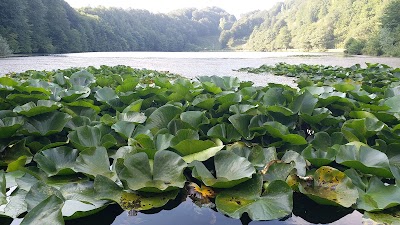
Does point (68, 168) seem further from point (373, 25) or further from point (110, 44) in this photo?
point (110, 44)

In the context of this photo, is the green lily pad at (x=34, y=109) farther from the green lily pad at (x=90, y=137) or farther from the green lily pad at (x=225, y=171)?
the green lily pad at (x=225, y=171)

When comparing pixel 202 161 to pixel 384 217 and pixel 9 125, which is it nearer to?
pixel 384 217

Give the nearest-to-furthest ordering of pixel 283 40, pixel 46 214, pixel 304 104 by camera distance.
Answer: pixel 46 214 → pixel 304 104 → pixel 283 40

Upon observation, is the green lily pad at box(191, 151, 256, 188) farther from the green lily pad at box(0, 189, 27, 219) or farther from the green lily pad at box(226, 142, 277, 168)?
the green lily pad at box(0, 189, 27, 219)

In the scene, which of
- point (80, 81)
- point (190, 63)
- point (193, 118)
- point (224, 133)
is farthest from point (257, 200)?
point (190, 63)

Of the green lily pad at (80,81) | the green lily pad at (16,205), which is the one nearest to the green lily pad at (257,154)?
the green lily pad at (16,205)

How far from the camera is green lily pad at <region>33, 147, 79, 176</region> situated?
4.17 ft

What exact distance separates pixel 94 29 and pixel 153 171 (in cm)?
5728

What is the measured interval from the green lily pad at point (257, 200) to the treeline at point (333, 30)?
2765cm

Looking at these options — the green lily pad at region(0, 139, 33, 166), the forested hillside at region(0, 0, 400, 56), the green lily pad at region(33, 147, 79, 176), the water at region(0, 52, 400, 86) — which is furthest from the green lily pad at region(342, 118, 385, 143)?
the forested hillside at region(0, 0, 400, 56)

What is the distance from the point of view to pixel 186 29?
297ft

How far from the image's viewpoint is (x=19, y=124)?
1536mm

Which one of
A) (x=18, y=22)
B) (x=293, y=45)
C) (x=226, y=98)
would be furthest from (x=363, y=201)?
(x=293, y=45)

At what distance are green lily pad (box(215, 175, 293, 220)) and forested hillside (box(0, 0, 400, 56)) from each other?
84.4 feet
